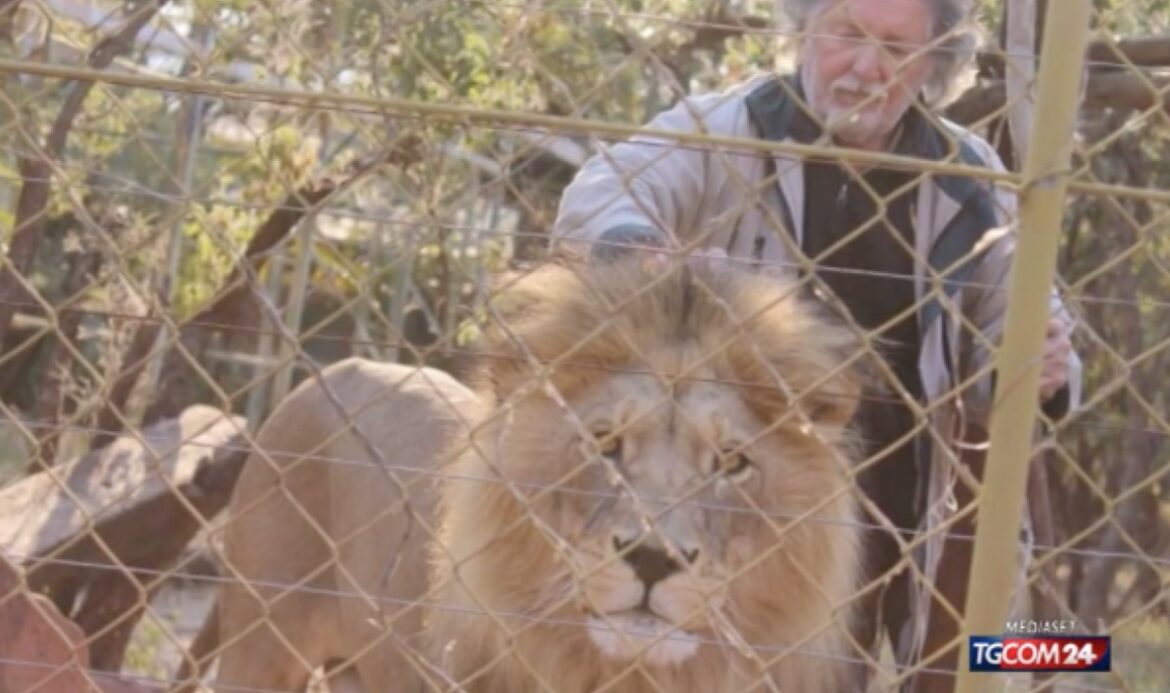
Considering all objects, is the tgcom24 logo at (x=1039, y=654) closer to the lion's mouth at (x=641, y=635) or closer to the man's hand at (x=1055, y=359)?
the man's hand at (x=1055, y=359)

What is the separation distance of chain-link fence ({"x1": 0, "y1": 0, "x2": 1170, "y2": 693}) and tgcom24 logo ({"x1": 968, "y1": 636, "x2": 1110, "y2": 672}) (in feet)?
0.08

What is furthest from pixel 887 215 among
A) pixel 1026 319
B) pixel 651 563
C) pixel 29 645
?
pixel 29 645

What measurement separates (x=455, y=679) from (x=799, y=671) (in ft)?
1.89

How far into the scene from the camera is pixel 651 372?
2.72 metres

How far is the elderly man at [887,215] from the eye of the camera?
3.16 meters

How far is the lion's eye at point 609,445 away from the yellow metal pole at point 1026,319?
3.06ft

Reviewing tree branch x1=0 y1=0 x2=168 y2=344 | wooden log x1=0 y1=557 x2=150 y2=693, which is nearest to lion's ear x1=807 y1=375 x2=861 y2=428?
wooden log x1=0 y1=557 x2=150 y2=693

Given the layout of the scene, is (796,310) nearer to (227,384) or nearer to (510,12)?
(510,12)

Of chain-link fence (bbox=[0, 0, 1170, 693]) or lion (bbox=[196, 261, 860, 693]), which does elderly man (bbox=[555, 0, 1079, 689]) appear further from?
lion (bbox=[196, 261, 860, 693])

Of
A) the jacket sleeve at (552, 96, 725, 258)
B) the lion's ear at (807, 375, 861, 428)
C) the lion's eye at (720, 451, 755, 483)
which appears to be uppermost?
the jacket sleeve at (552, 96, 725, 258)

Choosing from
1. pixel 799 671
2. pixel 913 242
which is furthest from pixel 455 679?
pixel 913 242

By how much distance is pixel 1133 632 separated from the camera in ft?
17.0

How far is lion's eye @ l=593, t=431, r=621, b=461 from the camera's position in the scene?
304 cm

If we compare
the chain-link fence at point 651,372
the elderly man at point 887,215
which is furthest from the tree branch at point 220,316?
the elderly man at point 887,215
